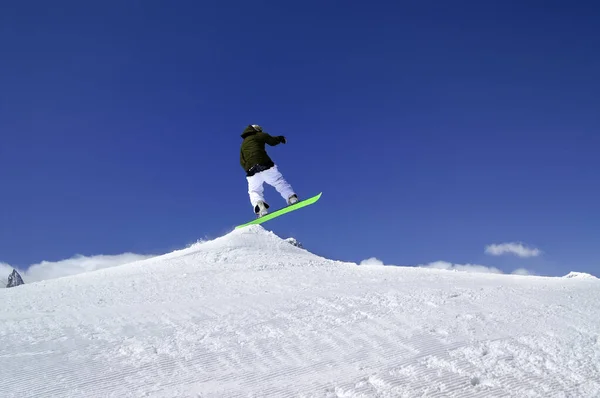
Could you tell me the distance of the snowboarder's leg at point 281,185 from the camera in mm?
12094

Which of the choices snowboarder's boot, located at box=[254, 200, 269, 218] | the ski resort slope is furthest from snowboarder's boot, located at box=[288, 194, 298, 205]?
the ski resort slope

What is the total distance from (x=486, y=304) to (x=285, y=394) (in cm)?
403

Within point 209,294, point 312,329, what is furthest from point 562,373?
point 209,294

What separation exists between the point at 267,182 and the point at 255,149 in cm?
98

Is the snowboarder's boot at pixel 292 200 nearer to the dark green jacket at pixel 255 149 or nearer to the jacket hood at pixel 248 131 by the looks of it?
the dark green jacket at pixel 255 149

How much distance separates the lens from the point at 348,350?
16.4ft

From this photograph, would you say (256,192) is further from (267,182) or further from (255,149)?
(255,149)

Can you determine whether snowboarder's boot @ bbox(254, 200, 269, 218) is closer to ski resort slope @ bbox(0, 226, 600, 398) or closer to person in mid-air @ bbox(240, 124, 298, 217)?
person in mid-air @ bbox(240, 124, 298, 217)

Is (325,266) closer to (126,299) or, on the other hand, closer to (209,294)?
(209,294)

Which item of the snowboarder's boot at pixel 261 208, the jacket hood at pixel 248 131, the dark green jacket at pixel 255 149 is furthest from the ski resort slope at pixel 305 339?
the jacket hood at pixel 248 131

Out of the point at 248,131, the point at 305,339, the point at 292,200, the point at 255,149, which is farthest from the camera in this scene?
the point at 292,200

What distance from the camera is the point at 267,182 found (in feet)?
40.1

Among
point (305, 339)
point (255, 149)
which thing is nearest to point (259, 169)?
point (255, 149)

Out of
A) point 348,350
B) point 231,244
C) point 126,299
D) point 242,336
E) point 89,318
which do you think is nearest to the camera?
point 348,350
